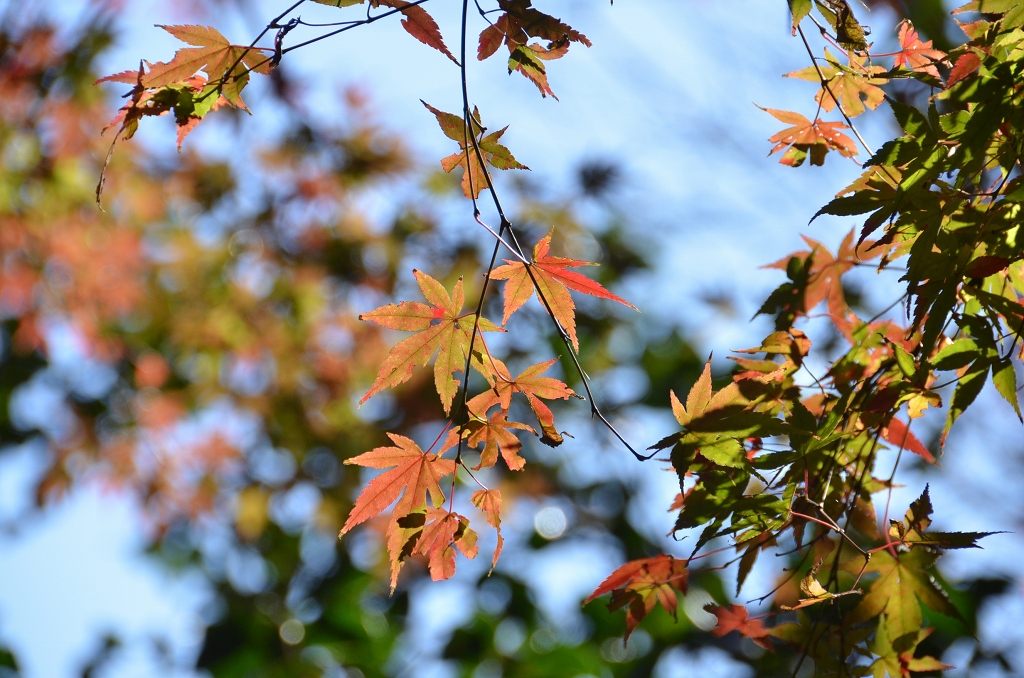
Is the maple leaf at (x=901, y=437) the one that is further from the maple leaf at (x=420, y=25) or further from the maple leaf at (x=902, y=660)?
the maple leaf at (x=420, y=25)

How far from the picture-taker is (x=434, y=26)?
3.11 ft

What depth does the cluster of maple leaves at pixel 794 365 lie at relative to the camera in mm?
853

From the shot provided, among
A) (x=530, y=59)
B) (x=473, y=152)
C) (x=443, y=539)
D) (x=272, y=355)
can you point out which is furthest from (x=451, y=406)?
(x=272, y=355)

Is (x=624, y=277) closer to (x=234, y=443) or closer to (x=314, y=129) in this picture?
(x=314, y=129)

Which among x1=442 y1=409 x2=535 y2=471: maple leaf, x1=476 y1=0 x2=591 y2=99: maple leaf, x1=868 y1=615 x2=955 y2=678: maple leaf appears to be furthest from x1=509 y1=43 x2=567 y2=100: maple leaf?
x1=868 y1=615 x2=955 y2=678: maple leaf

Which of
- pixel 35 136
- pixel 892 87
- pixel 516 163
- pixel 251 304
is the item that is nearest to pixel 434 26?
pixel 516 163

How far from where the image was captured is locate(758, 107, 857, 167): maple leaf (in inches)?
43.8

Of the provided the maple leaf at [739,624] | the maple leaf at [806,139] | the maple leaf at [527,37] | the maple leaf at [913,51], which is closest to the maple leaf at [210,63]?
the maple leaf at [527,37]

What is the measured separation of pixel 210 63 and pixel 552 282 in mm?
540

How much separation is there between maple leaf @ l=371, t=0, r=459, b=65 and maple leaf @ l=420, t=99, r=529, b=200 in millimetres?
89

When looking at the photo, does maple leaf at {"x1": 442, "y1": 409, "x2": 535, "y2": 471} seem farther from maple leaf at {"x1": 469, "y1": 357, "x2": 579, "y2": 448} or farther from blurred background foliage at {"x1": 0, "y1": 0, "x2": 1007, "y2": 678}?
blurred background foliage at {"x1": 0, "y1": 0, "x2": 1007, "y2": 678}

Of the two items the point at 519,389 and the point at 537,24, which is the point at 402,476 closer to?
the point at 519,389

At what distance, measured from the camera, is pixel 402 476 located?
0.99m

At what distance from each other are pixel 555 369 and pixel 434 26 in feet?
11.0
